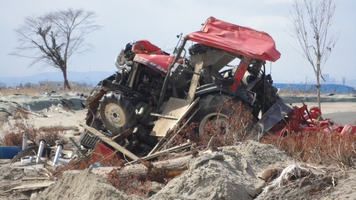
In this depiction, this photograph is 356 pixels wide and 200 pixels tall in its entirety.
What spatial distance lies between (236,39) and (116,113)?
282cm

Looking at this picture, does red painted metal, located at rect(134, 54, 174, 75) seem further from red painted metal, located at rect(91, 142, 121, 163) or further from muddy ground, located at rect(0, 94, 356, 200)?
muddy ground, located at rect(0, 94, 356, 200)

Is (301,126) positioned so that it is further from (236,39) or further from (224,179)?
(224,179)

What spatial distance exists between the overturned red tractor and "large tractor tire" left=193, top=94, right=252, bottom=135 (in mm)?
18

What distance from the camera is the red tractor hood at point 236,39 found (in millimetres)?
8906

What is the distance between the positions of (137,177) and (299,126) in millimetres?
3666

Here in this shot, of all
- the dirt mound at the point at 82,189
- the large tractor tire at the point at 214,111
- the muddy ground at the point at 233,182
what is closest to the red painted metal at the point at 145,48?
the large tractor tire at the point at 214,111

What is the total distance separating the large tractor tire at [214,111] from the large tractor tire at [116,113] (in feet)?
4.39

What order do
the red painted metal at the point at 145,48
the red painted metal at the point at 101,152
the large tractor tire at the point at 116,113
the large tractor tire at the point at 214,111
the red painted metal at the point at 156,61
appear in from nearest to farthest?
the large tractor tire at the point at 214,111, the red painted metal at the point at 101,152, the large tractor tire at the point at 116,113, the red painted metal at the point at 156,61, the red painted metal at the point at 145,48

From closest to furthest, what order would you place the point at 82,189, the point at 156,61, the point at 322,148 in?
the point at 82,189, the point at 322,148, the point at 156,61

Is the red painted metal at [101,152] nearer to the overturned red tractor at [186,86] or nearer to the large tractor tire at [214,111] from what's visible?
the overturned red tractor at [186,86]

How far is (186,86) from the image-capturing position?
9820 millimetres

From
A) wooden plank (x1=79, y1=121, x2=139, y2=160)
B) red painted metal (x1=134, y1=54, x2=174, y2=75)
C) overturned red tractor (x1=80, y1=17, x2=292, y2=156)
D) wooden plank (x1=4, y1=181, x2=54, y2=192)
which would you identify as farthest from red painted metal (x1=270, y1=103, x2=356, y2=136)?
wooden plank (x1=4, y1=181, x2=54, y2=192)

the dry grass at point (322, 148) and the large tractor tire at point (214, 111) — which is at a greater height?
the large tractor tire at point (214, 111)

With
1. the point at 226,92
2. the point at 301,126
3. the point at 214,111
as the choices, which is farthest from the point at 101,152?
the point at 301,126
